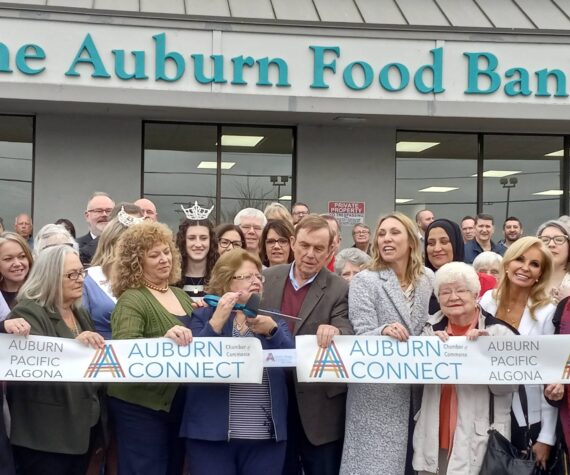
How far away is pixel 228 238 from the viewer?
236 inches

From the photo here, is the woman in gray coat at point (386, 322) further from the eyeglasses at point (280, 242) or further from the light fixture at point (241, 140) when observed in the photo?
the light fixture at point (241, 140)

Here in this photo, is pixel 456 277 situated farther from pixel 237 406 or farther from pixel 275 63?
pixel 275 63

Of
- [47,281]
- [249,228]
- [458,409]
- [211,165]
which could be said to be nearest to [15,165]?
[211,165]

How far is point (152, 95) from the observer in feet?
34.8

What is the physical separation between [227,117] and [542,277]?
7.32 m

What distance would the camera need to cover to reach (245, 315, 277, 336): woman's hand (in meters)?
4.27

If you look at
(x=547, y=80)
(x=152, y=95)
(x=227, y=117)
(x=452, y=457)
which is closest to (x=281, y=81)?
(x=227, y=117)

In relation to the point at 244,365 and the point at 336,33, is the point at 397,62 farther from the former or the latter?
the point at 244,365

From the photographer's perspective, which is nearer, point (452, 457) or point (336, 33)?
point (452, 457)

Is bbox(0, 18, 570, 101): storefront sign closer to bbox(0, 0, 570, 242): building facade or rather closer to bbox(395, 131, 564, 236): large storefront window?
bbox(0, 0, 570, 242): building facade

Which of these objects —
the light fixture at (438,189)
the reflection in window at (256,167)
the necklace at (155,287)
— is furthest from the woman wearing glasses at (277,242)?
the light fixture at (438,189)

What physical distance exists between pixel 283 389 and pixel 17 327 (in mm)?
1479

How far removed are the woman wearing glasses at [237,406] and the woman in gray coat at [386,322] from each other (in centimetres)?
42

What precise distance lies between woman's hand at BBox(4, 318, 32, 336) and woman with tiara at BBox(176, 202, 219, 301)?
1395 millimetres
